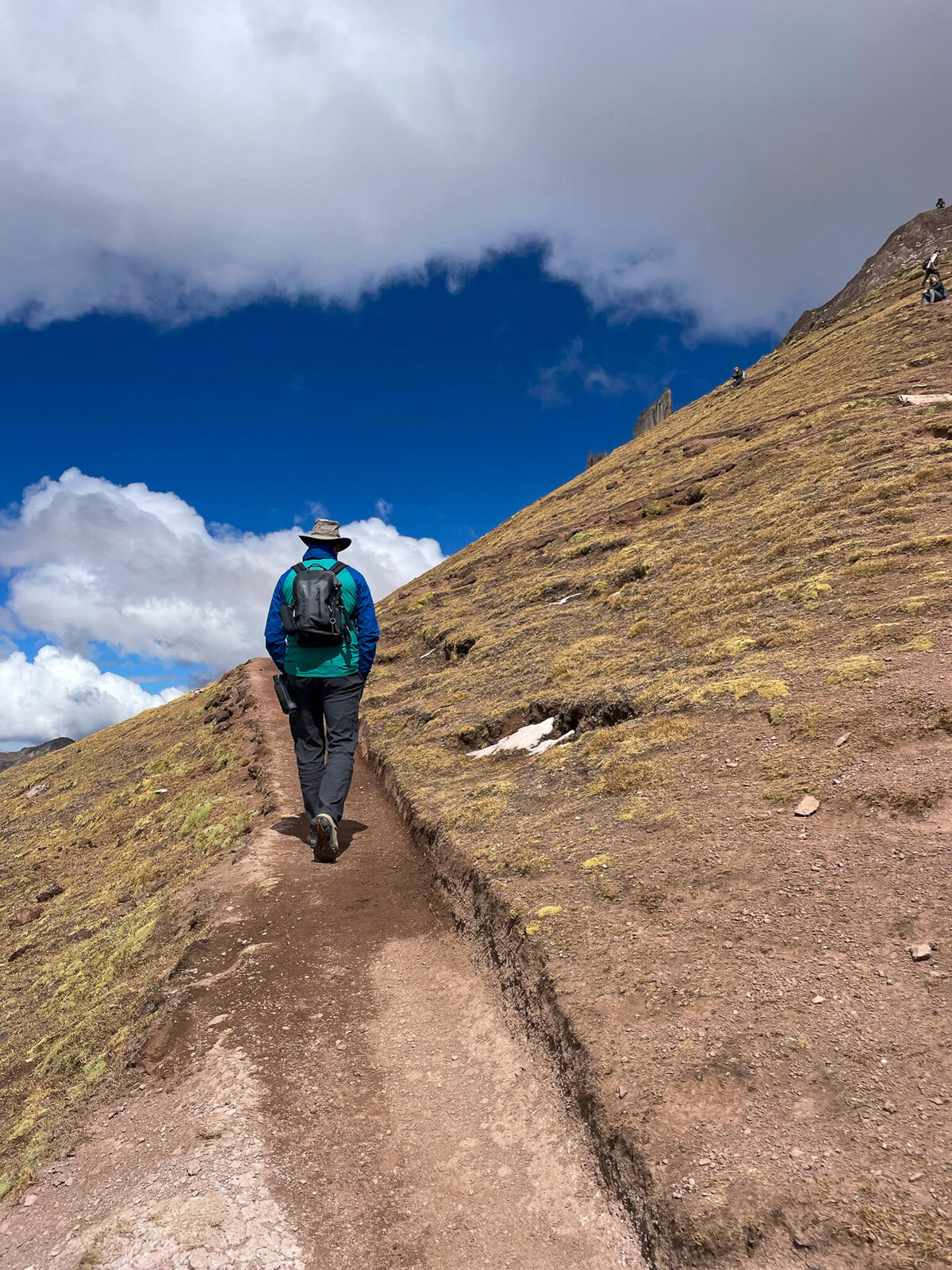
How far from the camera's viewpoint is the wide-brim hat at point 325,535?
11.3m

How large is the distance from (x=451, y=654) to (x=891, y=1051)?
19.4 m

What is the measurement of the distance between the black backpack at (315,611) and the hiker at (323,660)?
0.01 meters

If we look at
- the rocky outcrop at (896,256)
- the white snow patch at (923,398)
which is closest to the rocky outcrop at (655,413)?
the rocky outcrop at (896,256)

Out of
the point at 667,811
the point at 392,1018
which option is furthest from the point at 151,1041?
the point at 667,811

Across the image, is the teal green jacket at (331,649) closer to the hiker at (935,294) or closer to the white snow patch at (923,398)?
the white snow patch at (923,398)

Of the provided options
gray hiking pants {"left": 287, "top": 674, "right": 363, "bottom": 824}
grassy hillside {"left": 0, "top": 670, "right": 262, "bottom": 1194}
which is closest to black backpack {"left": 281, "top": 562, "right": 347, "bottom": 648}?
gray hiking pants {"left": 287, "top": 674, "right": 363, "bottom": 824}

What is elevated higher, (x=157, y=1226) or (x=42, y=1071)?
(x=42, y=1071)

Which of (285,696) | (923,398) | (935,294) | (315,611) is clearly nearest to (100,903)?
(285,696)

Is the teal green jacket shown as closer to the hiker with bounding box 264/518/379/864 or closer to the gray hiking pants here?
the hiker with bounding box 264/518/379/864

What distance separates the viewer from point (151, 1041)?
657 cm

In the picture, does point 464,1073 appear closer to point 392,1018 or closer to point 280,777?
point 392,1018

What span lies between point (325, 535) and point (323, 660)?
211cm

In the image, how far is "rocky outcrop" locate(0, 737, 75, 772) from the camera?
2598 inches

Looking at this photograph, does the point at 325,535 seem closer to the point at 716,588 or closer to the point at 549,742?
the point at 549,742
